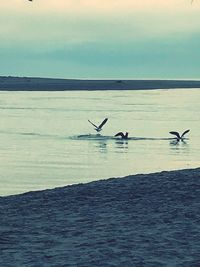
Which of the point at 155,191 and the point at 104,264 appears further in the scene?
the point at 155,191

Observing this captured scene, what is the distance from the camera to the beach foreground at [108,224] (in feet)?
21.8

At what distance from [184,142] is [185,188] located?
14871 millimetres

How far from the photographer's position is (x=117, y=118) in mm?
37906

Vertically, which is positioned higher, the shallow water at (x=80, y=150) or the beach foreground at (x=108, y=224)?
the shallow water at (x=80, y=150)

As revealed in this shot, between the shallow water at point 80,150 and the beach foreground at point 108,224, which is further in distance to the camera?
the shallow water at point 80,150

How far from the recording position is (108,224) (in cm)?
804

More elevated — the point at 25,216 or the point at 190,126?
the point at 190,126

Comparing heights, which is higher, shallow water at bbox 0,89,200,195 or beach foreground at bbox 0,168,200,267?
shallow water at bbox 0,89,200,195

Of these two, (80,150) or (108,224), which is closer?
(108,224)

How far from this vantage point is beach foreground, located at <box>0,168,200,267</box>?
6.65 m

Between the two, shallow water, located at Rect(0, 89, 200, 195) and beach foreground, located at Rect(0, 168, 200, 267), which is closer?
beach foreground, located at Rect(0, 168, 200, 267)

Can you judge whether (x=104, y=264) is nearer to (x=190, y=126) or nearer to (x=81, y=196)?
(x=81, y=196)

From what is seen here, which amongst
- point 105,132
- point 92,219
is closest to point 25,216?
point 92,219

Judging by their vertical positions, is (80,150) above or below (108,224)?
above
